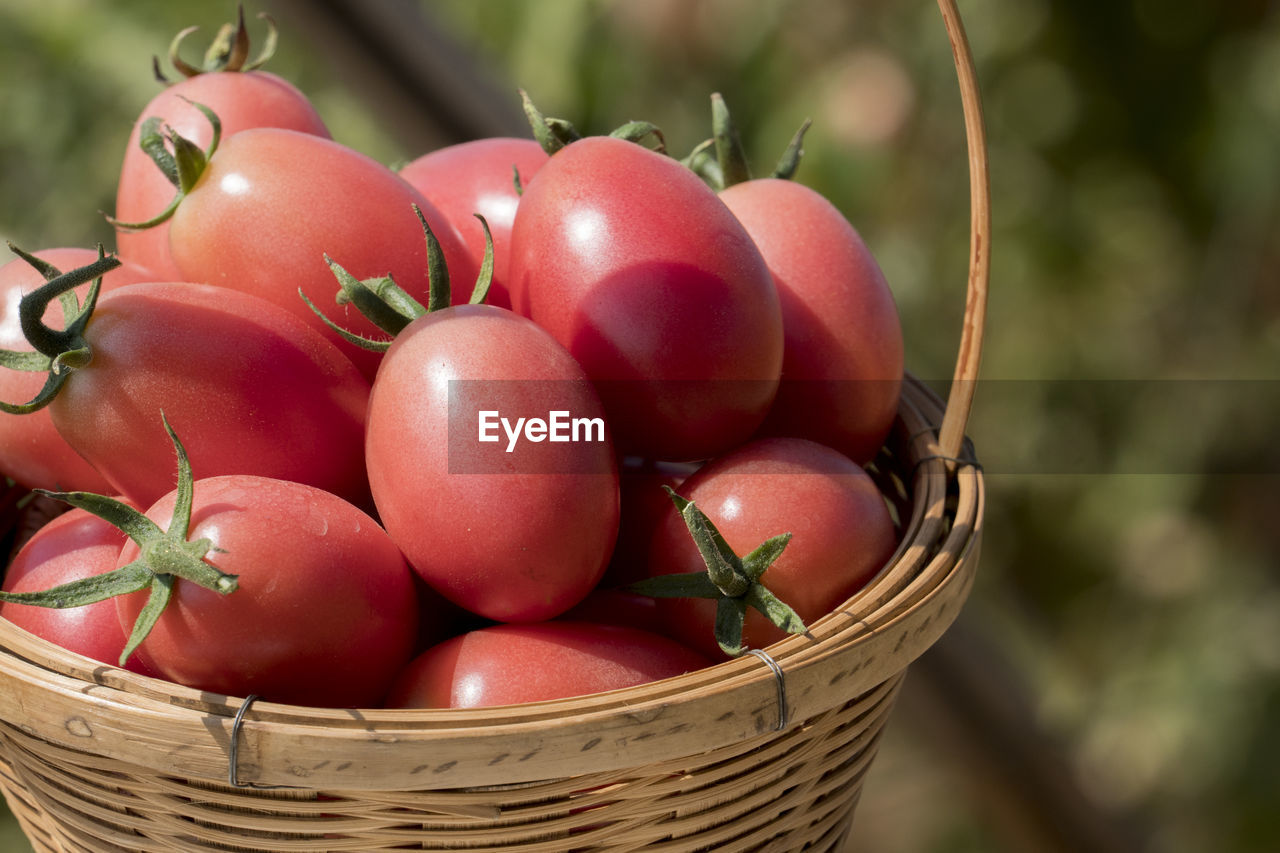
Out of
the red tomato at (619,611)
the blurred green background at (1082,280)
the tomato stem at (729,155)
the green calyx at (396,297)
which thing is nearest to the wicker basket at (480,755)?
the red tomato at (619,611)

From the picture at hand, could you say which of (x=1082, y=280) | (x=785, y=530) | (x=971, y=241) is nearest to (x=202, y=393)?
(x=785, y=530)

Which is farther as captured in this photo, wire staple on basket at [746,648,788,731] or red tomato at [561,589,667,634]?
red tomato at [561,589,667,634]

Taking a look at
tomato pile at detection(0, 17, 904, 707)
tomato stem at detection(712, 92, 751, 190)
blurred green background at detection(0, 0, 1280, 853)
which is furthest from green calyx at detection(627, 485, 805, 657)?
blurred green background at detection(0, 0, 1280, 853)

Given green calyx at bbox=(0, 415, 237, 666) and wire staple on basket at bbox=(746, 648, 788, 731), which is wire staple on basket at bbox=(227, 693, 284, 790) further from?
wire staple on basket at bbox=(746, 648, 788, 731)

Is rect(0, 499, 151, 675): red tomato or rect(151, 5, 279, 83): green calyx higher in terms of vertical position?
rect(151, 5, 279, 83): green calyx

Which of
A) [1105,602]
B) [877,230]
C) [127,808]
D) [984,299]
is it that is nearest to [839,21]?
[877,230]

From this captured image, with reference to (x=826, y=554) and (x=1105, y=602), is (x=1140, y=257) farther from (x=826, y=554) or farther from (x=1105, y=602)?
(x=826, y=554)

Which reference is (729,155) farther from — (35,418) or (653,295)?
(35,418)
